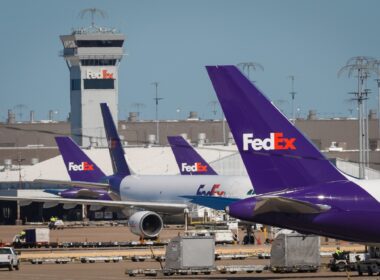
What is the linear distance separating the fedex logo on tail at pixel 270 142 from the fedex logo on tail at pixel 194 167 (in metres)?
62.1

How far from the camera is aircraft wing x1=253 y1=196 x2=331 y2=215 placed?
47031 mm

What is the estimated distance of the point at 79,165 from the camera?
392 feet

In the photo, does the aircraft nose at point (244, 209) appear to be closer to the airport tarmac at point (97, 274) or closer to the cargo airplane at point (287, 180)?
the cargo airplane at point (287, 180)

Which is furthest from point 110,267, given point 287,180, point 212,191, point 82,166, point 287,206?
point 82,166

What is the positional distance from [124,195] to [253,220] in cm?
5645

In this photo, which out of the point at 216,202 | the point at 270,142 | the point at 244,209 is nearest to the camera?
the point at 244,209

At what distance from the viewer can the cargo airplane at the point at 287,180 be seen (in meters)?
47.4

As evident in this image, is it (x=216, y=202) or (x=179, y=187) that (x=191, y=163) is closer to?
(x=179, y=187)

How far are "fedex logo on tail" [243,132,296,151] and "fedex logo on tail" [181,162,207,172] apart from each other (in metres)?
62.1

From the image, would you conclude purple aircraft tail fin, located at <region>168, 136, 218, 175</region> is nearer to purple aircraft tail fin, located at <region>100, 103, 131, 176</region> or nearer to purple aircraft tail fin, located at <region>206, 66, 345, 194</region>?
purple aircraft tail fin, located at <region>100, 103, 131, 176</region>

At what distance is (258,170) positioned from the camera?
48.7m

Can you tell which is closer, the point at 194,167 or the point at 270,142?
the point at 270,142

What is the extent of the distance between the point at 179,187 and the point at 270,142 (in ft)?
167

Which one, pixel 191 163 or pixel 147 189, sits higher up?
pixel 191 163
